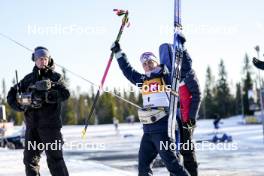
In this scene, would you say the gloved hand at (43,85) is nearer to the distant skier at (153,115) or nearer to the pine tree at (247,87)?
the distant skier at (153,115)

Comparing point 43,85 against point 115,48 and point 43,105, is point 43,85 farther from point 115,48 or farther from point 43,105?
point 115,48

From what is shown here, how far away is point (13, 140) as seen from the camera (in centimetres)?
2542

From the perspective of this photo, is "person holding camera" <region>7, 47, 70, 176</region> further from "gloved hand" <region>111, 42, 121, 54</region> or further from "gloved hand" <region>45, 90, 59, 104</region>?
"gloved hand" <region>111, 42, 121, 54</region>

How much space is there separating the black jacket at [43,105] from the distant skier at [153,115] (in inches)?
32.7

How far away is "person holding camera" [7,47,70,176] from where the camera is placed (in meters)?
4.88

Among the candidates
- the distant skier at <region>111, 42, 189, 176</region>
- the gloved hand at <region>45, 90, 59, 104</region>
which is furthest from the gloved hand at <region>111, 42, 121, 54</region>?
the gloved hand at <region>45, 90, 59, 104</region>

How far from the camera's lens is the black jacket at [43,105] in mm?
4922

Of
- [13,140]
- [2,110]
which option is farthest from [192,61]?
[13,140]

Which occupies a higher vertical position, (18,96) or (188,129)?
(18,96)

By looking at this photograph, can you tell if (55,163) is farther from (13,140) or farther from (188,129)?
(13,140)

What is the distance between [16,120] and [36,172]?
7512cm

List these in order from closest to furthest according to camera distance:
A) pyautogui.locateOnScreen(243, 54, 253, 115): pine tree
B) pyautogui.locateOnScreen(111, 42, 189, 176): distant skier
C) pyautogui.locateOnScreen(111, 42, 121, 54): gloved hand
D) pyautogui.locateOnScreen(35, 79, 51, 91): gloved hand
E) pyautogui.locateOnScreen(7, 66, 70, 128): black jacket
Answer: pyautogui.locateOnScreen(111, 42, 189, 176): distant skier < pyautogui.locateOnScreen(35, 79, 51, 91): gloved hand < pyautogui.locateOnScreen(7, 66, 70, 128): black jacket < pyautogui.locateOnScreen(111, 42, 121, 54): gloved hand < pyautogui.locateOnScreen(243, 54, 253, 115): pine tree

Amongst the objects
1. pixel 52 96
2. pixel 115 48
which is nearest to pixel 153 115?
pixel 115 48

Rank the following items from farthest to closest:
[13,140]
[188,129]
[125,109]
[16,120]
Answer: [125,109], [16,120], [13,140], [188,129]
